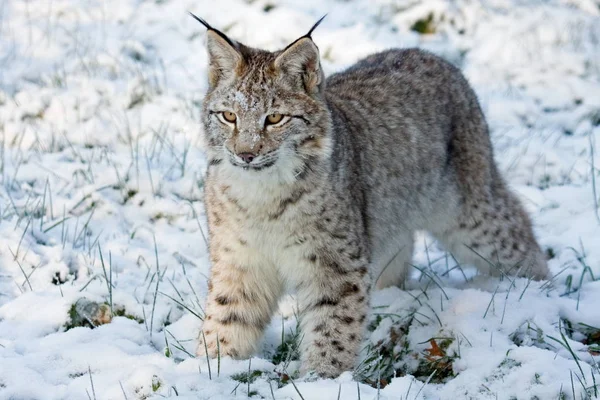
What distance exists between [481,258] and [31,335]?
9.27 feet

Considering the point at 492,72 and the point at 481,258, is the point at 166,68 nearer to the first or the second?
the point at 492,72

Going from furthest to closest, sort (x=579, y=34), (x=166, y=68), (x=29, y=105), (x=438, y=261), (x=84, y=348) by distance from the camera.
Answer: (x=579, y=34), (x=166, y=68), (x=29, y=105), (x=438, y=261), (x=84, y=348)

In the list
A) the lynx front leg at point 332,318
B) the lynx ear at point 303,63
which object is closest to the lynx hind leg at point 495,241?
the lynx front leg at point 332,318

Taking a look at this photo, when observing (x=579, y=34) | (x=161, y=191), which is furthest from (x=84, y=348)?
(x=579, y=34)

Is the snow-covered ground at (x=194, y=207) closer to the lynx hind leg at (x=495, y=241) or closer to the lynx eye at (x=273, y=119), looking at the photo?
the lynx hind leg at (x=495, y=241)

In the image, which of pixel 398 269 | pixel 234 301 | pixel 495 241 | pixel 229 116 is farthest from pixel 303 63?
pixel 495 241

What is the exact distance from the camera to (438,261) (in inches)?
241

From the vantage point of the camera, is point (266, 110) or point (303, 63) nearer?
point (266, 110)

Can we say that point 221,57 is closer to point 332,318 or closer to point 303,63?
point 303,63

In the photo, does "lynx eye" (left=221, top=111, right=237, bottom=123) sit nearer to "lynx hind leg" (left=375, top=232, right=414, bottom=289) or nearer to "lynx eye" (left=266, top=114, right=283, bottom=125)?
"lynx eye" (left=266, top=114, right=283, bottom=125)

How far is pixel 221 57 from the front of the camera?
4316 mm

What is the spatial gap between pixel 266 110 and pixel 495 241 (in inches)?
86.5

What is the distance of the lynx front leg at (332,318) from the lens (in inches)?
167

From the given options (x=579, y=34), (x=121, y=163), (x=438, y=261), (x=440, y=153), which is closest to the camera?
(x=440, y=153)
